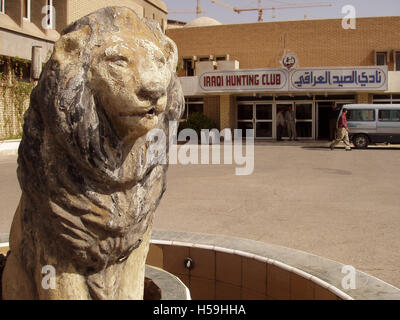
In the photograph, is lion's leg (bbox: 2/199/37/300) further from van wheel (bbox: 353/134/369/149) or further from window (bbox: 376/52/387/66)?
window (bbox: 376/52/387/66)

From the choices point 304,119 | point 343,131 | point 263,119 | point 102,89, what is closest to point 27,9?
point 263,119

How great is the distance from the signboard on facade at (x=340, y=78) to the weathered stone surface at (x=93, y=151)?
2088cm

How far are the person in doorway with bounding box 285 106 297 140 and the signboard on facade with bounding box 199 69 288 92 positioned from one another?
1.67 metres

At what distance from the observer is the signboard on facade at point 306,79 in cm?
2147

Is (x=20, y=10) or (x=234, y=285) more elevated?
(x=20, y=10)

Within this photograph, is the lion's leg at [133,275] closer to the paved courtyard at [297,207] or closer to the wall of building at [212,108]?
the paved courtyard at [297,207]

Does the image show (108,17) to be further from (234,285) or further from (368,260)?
(368,260)

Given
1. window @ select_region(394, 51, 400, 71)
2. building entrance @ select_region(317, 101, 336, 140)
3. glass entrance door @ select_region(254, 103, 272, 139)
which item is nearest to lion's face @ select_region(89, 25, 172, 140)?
building entrance @ select_region(317, 101, 336, 140)

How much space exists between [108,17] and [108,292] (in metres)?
1.13

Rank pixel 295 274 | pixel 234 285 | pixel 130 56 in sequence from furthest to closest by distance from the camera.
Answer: pixel 234 285, pixel 295 274, pixel 130 56

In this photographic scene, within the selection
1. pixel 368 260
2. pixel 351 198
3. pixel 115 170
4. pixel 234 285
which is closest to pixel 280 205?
pixel 351 198

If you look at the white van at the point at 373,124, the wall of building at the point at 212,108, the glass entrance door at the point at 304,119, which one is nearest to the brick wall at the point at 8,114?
the wall of building at the point at 212,108

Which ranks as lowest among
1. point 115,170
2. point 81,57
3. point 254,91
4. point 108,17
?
point 115,170

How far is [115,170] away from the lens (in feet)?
5.56
